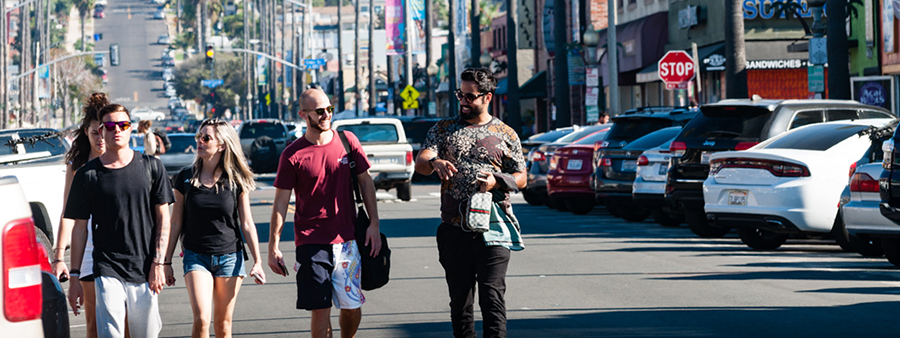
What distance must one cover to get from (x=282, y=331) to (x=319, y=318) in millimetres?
2153

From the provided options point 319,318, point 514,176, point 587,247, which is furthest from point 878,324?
point 587,247

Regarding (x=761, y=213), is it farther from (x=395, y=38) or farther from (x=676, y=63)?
(x=395, y=38)

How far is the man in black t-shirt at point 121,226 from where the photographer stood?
23.9 ft

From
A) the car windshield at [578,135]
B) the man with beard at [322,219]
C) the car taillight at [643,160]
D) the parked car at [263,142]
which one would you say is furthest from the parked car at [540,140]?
the man with beard at [322,219]

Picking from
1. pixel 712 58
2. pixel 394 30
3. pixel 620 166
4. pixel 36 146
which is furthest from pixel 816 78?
pixel 394 30

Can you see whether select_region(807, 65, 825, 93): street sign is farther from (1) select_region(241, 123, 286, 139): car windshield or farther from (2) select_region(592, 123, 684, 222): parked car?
(1) select_region(241, 123, 286, 139): car windshield

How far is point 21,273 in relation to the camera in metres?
5.09

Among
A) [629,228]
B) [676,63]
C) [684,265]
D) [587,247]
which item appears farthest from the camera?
[676,63]

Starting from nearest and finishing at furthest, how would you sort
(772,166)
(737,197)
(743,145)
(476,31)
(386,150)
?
(772,166)
(737,197)
(743,145)
(386,150)
(476,31)

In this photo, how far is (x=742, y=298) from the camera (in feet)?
Result: 36.1

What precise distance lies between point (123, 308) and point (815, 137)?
30.7 ft

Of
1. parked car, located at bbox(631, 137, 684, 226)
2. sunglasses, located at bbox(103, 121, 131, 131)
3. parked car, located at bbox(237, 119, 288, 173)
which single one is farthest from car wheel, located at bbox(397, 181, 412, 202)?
sunglasses, located at bbox(103, 121, 131, 131)

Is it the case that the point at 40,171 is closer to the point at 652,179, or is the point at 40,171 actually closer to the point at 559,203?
the point at 652,179

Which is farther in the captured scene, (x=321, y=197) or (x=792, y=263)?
(x=792, y=263)
